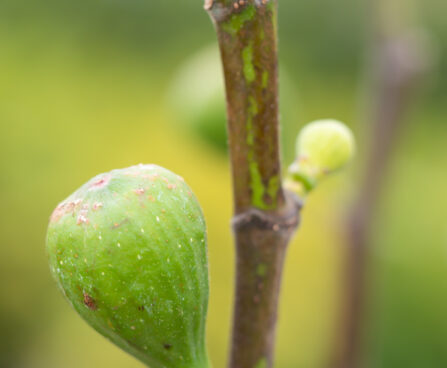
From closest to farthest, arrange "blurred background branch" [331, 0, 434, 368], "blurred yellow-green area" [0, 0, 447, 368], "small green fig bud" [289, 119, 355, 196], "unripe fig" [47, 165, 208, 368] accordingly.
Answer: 1. "unripe fig" [47, 165, 208, 368]
2. "small green fig bud" [289, 119, 355, 196]
3. "blurred background branch" [331, 0, 434, 368]
4. "blurred yellow-green area" [0, 0, 447, 368]

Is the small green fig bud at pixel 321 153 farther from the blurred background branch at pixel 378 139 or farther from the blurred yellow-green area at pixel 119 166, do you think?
the blurred yellow-green area at pixel 119 166

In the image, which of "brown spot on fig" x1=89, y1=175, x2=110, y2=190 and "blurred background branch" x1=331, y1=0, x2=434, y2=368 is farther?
"blurred background branch" x1=331, y1=0, x2=434, y2=368

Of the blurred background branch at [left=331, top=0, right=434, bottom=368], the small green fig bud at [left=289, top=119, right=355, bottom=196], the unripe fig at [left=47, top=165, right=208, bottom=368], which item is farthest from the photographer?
the blurred background branch at [left=331, top=0, right=434, bottom=368]

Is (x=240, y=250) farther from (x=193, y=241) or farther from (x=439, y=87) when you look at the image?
(x=439, y=87)

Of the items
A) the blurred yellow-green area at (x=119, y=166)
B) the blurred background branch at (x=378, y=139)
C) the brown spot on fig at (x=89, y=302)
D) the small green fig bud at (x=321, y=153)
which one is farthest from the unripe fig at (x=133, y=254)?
the blurred yellow-green area at (x=119, y=166)

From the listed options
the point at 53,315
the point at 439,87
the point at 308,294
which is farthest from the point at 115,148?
the point at 439,87

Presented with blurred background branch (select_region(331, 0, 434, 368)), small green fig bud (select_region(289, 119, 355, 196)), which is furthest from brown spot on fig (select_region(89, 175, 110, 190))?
blurred background branch (select_region(331, 0, 434, 368))

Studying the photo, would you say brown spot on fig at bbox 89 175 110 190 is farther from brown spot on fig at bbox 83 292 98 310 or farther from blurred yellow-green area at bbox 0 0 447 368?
blurred yellow-green area at bbox 0 0 447 368

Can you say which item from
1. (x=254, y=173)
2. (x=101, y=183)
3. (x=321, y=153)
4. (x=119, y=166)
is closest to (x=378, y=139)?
(x=321, y=153)
